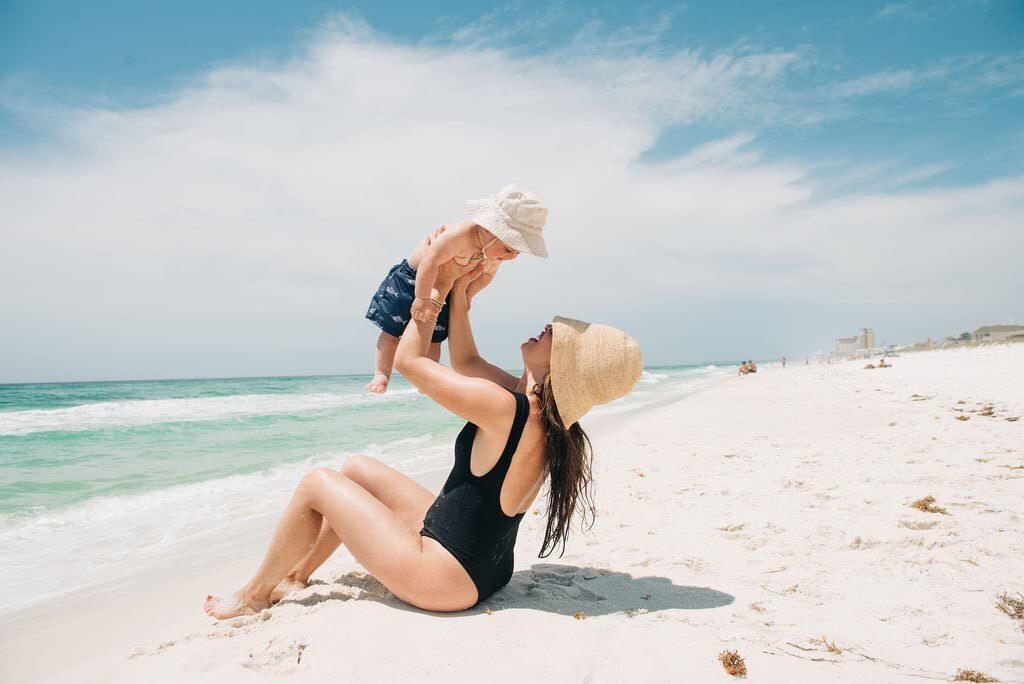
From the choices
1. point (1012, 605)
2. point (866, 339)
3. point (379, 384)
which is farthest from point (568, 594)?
point (866, 339)

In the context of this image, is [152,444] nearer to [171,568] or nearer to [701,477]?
[171,568]

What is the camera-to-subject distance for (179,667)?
2.31 metres

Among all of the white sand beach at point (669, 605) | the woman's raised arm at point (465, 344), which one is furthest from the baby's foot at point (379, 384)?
the white sand beach at point (669, 605)

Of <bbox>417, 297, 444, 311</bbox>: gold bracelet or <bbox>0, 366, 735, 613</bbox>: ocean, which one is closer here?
<bbox>417, 297, 444, 311</bbox>: gold bracelet

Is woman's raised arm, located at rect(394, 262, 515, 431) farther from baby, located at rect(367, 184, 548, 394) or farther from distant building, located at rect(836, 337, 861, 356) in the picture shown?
distant building, located at rect(836, 337, 861, 356)

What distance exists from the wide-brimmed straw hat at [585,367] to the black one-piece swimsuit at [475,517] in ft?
0.62

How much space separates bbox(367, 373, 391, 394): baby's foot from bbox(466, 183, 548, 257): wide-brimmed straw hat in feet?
4.15

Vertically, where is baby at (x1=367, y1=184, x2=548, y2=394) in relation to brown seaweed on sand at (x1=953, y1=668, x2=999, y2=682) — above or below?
above

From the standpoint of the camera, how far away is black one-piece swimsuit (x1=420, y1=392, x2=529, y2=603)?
9.08 ft

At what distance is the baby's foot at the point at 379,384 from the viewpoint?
3.91 m

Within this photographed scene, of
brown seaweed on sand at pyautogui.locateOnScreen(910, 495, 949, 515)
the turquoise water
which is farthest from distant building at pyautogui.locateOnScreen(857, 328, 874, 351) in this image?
brown seaweed on sand at pyautogui.locateOnScreen(910, 495, 949, 515)

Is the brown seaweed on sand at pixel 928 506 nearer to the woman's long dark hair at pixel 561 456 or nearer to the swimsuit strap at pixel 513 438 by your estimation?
the woman's long dark hair at pixel 561 456

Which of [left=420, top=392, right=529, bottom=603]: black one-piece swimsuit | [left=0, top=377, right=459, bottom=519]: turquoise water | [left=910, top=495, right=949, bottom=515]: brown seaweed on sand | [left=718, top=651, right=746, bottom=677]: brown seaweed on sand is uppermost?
[left=420, top=392, right=529, bottom=603]: black one-piece swimsuit

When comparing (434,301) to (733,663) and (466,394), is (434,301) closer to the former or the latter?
(466,394)
